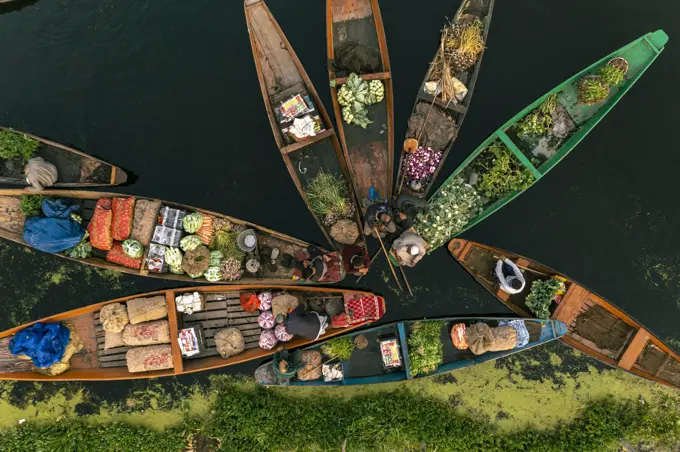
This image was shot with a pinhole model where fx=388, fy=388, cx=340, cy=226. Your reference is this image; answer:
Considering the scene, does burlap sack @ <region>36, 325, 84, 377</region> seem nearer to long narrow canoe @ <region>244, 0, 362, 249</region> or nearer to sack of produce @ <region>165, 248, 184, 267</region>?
sack of produce @ <region>165, 248, 184, 267</region>

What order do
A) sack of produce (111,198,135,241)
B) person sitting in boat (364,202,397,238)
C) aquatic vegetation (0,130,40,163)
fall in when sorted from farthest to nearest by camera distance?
aquatic vegetation (0,130,40,163) → sack of produce (111,198,135,241) → person sitting in boat (364,202,397,238)

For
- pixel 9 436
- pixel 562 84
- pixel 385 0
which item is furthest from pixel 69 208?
pixel 562 84

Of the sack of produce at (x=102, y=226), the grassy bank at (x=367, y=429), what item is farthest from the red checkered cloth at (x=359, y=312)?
the sack of produce at (x=102, y=226)

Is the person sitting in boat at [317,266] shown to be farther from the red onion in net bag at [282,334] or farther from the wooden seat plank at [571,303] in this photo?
the wooden seat plank at [571,303]

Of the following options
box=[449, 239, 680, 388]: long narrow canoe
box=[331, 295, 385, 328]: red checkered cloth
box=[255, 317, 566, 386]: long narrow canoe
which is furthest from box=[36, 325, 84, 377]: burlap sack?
box=[449, 239, 680, 388]: long narrow canoe

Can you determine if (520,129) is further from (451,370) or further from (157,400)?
(157,400)

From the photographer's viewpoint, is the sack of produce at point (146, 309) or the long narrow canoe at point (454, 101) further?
the long narrow canoe at point (454, 101)
